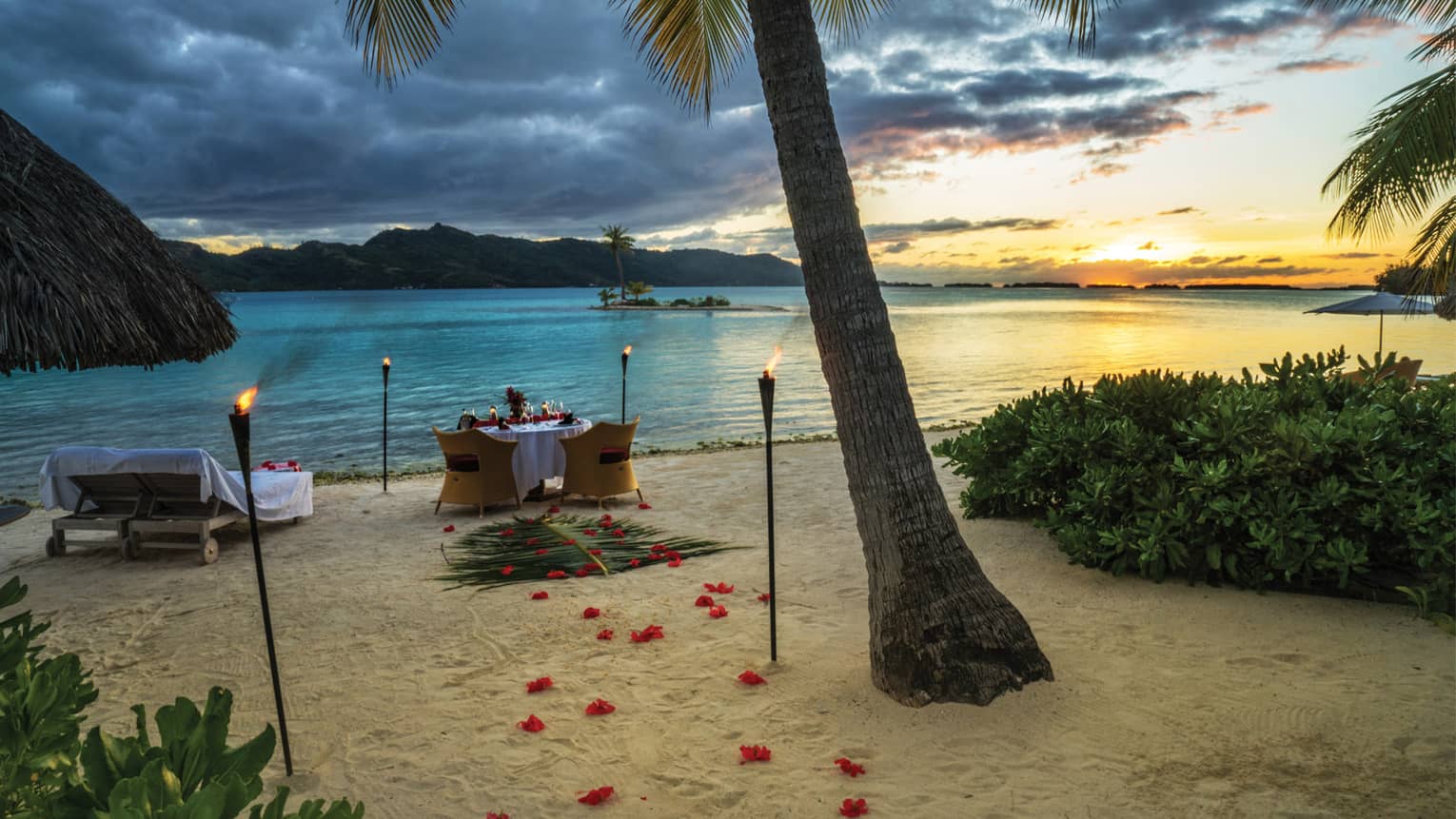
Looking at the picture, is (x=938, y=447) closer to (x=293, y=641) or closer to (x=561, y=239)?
(x=293, y=641)

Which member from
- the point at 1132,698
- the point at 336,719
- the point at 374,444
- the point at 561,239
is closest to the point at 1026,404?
the point at 1132,698

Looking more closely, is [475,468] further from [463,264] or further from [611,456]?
[463,264]

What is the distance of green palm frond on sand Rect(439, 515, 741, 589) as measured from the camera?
6.70 meters

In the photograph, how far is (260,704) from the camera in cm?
459

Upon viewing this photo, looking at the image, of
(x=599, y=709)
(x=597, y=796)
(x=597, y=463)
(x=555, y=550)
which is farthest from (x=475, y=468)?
(x=597, y=796)

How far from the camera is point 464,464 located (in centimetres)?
916

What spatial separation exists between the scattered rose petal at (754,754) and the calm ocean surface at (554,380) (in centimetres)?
452

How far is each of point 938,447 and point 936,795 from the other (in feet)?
14.0

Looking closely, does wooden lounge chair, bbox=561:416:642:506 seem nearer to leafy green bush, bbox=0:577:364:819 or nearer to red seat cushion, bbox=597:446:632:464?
red seat cushion, bbox=597:446:632:464

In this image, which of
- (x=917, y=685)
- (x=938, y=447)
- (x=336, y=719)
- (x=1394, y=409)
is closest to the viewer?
(x=917, y=685)

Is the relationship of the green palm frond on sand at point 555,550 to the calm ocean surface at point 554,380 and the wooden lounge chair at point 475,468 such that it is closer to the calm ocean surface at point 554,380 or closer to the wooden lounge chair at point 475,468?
the wooden lounge chair at point 475,468

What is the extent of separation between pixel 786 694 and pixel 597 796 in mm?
1248

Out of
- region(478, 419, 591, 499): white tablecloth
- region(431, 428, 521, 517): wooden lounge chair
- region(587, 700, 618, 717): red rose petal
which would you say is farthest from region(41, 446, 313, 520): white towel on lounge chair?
region(587, 700, 618, 717): red rose petal

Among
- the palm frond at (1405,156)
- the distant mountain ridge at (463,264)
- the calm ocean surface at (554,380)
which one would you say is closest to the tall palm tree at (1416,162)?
the palm frond at (1405,156)
